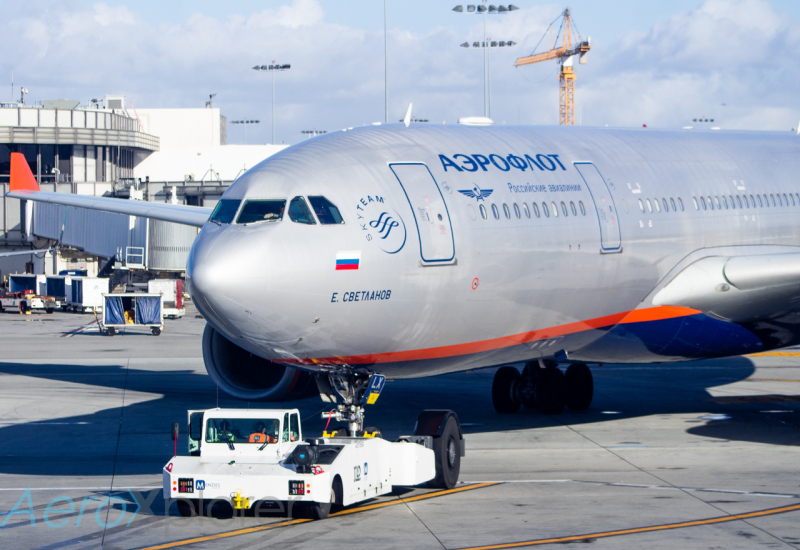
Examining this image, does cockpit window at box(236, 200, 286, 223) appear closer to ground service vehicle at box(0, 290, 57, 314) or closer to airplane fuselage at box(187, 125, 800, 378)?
airplane fuselage at box(187, 125, 800, 378)

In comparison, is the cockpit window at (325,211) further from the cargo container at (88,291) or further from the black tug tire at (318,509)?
the cargo container at (88,291)

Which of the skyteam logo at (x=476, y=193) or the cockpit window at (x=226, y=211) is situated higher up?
the skyteam logo at (x=476, y=193)

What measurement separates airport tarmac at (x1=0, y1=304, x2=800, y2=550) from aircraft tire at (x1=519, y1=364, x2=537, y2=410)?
1.65 ft

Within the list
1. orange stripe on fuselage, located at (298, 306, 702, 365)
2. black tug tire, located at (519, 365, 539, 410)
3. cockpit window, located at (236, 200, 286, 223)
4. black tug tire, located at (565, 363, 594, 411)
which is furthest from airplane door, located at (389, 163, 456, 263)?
black tug tire, located at (565, 363, 594, 411)

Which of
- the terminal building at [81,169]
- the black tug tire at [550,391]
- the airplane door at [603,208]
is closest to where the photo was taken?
the airplane door at [603,208]

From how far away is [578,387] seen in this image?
24406mm

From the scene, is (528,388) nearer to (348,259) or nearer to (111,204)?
(348,259)

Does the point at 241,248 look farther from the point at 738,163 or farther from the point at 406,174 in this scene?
the point at 738,163

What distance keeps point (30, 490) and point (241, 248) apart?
19.4 feet

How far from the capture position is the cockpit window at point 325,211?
46.8 feet

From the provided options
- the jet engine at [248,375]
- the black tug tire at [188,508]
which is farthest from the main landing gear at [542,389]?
the black tug tire at [188,508]

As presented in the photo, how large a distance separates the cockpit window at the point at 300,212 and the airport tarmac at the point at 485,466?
13.5 feet

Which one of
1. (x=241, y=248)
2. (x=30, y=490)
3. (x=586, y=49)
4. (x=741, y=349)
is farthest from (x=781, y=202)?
(x=586, y=49)

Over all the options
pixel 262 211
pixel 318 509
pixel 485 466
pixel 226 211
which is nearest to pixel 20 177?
pixel 226 211
